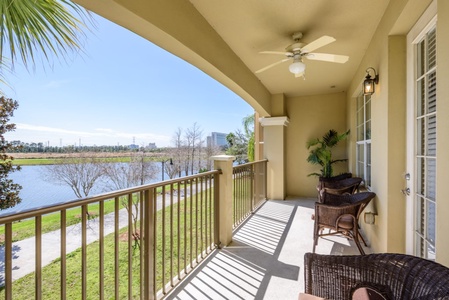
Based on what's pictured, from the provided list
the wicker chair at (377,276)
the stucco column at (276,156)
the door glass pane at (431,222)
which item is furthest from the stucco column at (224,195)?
the stucco column at (276,156)

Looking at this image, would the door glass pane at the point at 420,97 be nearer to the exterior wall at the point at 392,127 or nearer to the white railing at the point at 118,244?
the exterior wall at the point at 392,127

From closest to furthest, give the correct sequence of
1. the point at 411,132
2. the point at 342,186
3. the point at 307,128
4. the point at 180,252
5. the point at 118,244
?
the point at 118,244 < the point at 411,132 < the point at 180,252 < the point at 342,186 < the point at 307,128

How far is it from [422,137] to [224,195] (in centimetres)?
208

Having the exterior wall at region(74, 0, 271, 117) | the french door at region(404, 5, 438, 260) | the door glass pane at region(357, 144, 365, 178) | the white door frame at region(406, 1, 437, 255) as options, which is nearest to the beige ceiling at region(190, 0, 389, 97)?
the exterior wall at region(74, 0, 271, 117)

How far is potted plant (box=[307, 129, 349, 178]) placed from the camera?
16.8ft

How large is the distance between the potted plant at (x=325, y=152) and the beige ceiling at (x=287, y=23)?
197 centimetres

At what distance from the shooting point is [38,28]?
3.92 feet

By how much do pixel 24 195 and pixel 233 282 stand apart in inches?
73.9

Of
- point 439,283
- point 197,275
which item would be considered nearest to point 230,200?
point 197,275

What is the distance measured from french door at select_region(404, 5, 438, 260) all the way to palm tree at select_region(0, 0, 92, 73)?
8.26ft

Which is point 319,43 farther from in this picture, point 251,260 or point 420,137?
point 251,260

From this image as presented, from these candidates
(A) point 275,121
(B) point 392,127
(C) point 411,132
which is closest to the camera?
(C) point 411,132

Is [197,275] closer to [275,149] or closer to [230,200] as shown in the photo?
[230,200]

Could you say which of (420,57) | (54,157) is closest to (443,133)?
(420,57)
